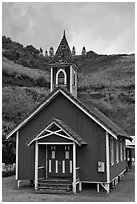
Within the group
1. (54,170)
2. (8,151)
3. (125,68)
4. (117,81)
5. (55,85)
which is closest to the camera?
(54,170)

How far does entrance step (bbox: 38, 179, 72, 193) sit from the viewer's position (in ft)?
51.6

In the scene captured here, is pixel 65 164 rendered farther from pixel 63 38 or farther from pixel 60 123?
pixel 63 38

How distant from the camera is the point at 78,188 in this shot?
16.8 metres

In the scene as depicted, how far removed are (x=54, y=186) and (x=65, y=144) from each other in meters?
2.03

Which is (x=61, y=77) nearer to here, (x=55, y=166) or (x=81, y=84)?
(x=55, y=166)

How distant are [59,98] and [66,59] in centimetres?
254

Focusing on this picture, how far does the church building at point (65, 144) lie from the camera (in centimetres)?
1622

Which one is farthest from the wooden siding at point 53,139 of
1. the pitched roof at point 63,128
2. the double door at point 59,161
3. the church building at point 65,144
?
the double door at point 59,161

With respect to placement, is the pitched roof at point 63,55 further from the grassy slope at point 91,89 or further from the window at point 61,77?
the grassy slope at point 91,89

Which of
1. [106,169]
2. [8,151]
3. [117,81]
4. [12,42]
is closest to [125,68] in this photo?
[117,81]

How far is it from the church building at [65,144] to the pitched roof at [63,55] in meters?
0.08

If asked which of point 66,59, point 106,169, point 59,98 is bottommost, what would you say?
point 106,169

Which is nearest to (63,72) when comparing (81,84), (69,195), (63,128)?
(63,128)

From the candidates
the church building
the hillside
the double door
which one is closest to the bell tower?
the church building
